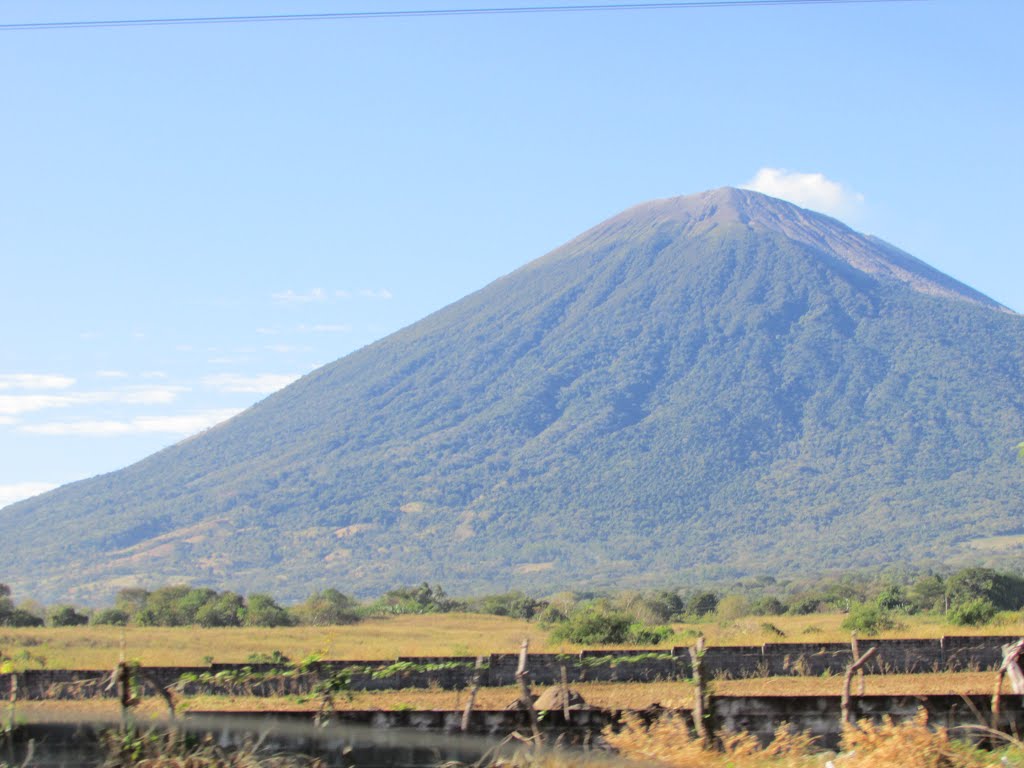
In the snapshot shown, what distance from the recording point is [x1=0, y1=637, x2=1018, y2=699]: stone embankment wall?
59.7 feet

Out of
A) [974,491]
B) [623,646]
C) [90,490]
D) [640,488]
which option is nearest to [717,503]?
[640,488]

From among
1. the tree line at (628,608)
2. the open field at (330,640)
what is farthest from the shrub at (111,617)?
the open field at (330,640)

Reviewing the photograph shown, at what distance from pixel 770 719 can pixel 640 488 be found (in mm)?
147809

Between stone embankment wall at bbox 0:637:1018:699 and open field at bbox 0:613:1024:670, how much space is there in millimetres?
2591

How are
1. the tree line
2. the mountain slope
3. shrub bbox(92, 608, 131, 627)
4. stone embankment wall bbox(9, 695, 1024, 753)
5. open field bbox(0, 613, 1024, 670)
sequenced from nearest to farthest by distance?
stone embankment wall bbox(9, 695, 1024, 753)
open field bbox(0, 613, 1024, 670)
the tree line
shrub bbox(92, 608, 131, 627)
the mountain slope

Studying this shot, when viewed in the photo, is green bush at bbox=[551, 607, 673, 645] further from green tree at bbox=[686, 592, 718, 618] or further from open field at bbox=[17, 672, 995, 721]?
green tree at bbox=[686, 592, 718, 618]

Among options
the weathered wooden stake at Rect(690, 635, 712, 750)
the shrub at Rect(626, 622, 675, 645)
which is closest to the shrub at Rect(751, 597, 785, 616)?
the shrub at Rect(626, 622, 675, 645)

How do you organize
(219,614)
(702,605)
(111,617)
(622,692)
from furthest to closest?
(702,605), (111,617), (219,614), (622,692)

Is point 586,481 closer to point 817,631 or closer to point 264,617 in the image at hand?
point 264,617

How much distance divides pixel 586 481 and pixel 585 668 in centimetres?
14100

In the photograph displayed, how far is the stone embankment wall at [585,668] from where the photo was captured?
18188 mm

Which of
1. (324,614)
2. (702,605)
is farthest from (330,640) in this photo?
(702,605)

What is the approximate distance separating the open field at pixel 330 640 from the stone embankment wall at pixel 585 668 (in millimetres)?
2591

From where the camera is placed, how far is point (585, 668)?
19.7 m
